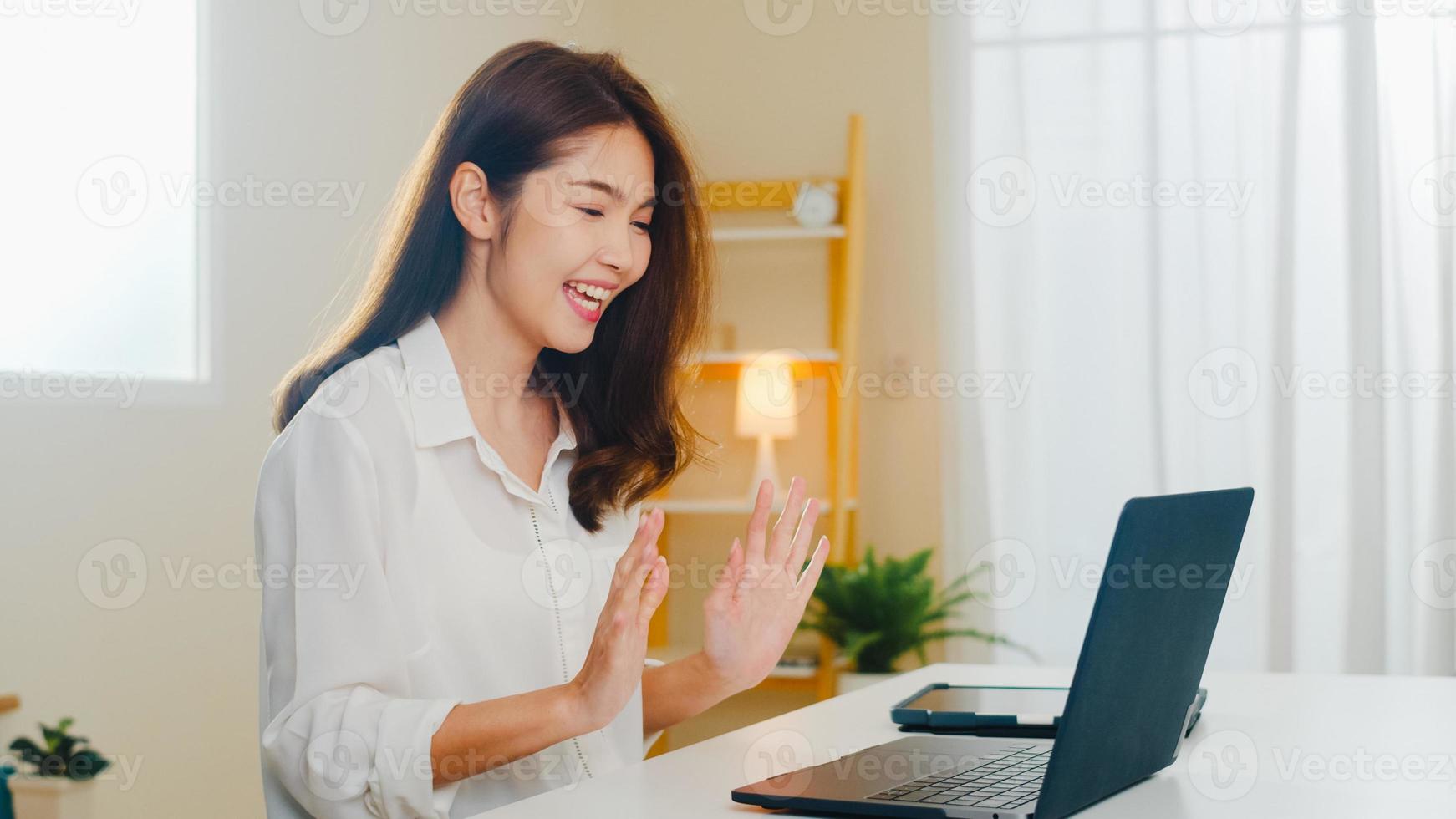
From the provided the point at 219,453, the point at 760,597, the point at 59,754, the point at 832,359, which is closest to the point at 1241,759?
the point at 760,597

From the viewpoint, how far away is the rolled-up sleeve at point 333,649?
112cm

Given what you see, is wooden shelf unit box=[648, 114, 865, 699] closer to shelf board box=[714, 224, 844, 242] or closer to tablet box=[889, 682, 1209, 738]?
shelf board box=[714, 224, 844, 242]

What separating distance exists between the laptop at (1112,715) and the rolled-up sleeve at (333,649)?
1.28ft

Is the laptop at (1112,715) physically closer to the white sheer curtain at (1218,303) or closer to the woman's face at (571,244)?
the woman's face at (571,244)

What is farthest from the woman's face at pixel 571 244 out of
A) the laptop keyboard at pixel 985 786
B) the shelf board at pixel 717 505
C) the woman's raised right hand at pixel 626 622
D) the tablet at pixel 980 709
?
the shelf board at pixel 717 505

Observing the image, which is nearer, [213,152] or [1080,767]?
[1080,767]

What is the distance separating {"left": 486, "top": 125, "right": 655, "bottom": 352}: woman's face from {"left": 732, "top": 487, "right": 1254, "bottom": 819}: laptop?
0.64 metres

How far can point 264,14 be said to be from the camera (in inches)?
105

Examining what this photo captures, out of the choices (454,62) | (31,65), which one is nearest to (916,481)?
(454,62)

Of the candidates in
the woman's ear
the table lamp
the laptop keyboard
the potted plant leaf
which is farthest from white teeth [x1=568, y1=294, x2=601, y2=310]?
the table lamp

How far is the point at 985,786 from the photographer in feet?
2.90

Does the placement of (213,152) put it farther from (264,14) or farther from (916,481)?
(916,481)

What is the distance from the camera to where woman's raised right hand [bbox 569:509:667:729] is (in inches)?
42.2

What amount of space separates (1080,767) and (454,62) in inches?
117
